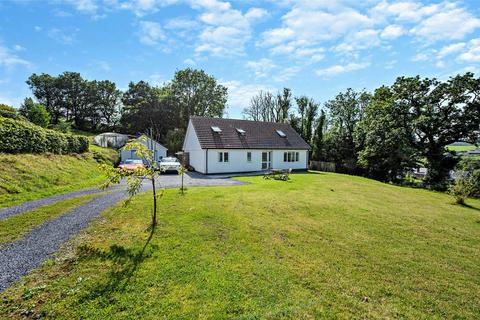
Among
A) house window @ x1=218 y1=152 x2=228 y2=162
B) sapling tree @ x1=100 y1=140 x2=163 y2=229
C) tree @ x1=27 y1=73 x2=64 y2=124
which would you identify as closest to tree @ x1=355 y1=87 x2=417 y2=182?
house window @ x1=218 y1=152 x2=228 y2=162

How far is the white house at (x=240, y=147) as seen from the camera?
22.1 meters

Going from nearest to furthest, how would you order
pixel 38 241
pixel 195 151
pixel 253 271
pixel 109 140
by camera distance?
pixel 253 271 < pixel 38 241 < pixel 195 151 < pixel 109 140

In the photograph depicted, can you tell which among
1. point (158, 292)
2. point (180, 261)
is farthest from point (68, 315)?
point (180, 261)

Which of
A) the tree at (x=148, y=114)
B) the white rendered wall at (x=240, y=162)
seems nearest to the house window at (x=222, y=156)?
the white rendered wall at (x=240, y=162)

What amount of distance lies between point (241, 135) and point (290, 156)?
6375 mm

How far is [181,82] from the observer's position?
45125 millimetres

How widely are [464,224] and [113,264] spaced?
12.3 meters

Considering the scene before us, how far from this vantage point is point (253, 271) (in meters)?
4.72

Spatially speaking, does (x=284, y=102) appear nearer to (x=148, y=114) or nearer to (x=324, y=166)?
(x=324, y=166)

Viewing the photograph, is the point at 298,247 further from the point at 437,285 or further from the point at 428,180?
the point at 428,180

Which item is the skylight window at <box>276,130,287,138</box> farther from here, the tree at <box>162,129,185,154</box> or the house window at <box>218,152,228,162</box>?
the tree at <box>162,129,185,154</box>

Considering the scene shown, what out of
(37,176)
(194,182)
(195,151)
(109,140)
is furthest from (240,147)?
(109,140)

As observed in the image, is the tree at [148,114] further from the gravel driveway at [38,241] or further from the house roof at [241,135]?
the gravel driveway at [38,241]

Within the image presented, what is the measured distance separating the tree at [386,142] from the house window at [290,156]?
25.5 ft
